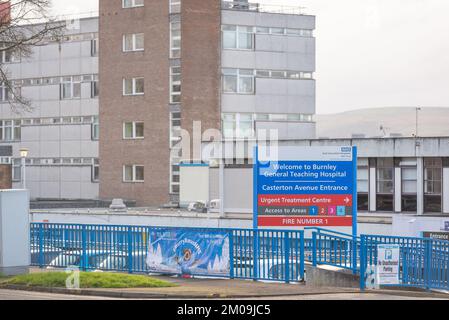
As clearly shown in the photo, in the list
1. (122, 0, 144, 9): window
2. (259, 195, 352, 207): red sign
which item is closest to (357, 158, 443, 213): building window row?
(259, 195, 352, 207): red sign

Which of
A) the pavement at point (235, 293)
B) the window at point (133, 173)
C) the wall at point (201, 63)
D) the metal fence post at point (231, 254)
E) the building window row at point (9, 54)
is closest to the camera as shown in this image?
the pavement at point (235, 293)

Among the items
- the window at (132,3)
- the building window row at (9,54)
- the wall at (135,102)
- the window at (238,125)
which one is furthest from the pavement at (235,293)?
the window at (132,3)

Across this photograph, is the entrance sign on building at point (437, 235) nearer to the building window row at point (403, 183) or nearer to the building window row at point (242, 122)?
the building window row at point (403, 183)

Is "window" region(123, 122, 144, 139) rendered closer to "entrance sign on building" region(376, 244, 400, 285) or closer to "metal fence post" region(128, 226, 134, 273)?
"metal fence post" region(128, 226, 134, 273)

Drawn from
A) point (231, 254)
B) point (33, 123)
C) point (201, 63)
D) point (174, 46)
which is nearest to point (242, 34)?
point (201, 63)

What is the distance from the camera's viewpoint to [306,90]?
72250 mm

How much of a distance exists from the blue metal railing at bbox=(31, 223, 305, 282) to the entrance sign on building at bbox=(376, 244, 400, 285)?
1.97 metres

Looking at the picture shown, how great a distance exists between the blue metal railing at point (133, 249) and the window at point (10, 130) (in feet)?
163

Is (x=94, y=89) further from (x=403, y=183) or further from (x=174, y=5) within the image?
(x=403, y=183)

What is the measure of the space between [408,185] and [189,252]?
23800mm

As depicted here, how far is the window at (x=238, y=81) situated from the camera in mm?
69562

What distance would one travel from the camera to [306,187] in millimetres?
28484
